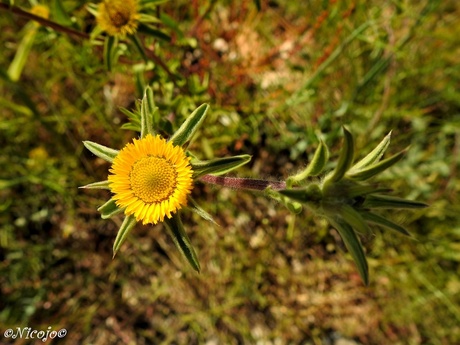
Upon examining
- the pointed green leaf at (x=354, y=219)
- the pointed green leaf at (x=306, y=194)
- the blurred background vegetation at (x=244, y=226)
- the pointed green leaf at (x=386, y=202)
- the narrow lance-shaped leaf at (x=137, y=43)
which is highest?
the pointed green leaf at (x=386, y=202)

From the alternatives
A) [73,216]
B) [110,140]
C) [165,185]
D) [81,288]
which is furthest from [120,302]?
[165,185]

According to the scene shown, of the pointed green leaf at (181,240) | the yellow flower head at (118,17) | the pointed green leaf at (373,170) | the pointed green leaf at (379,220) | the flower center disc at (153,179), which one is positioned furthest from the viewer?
the yellow flower head at (118,17)

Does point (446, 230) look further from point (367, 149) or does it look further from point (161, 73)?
point (161, 73)

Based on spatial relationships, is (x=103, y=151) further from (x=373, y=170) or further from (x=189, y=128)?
(x=373, y=170)

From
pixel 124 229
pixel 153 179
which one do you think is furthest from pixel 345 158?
pixel 124 229

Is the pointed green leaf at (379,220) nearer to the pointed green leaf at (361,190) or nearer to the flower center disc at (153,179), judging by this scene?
the pointed green leaf at (361,190)

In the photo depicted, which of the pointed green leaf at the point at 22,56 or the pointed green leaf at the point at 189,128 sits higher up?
the pointed green leaf at the point at 189,128

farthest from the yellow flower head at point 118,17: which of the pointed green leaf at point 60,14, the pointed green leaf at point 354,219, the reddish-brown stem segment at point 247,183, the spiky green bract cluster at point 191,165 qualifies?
the pointed green leaf at point 354,219
